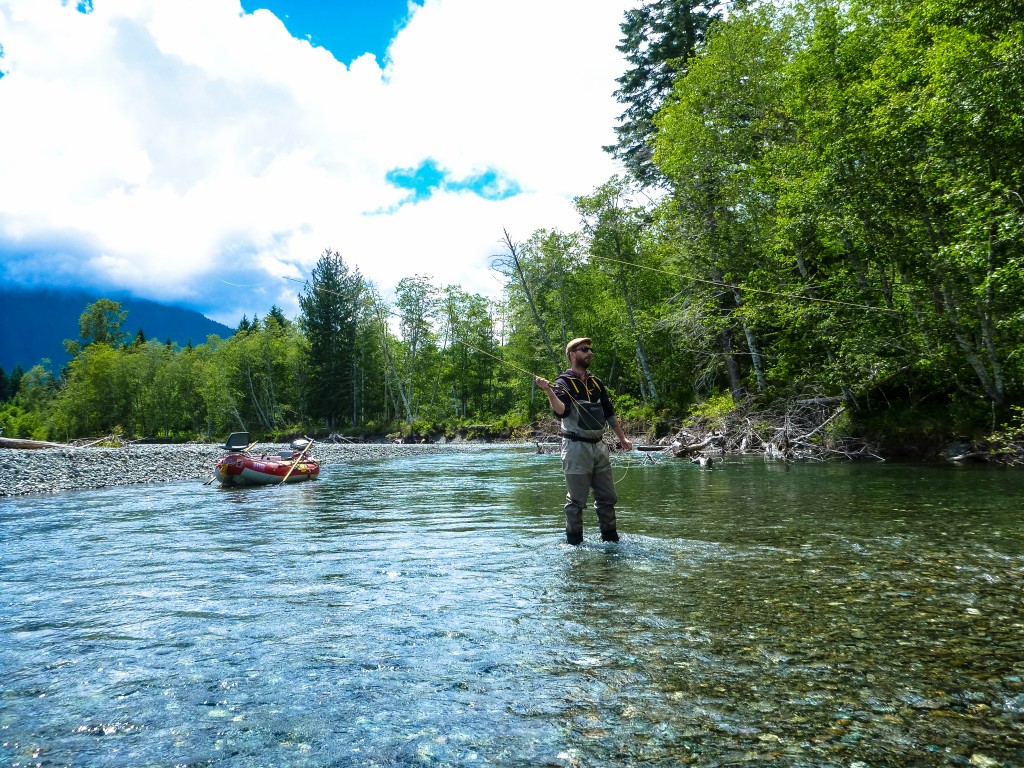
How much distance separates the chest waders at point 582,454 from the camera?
7477 millimetres

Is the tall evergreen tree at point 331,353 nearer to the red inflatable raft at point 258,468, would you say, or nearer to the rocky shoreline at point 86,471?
the rocky shoreline at point 86,471

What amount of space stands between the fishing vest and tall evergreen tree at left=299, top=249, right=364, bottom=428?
6526 cm

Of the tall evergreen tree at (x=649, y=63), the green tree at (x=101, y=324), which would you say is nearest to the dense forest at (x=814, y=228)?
the tall evergreen tree at (x=649, y=63)

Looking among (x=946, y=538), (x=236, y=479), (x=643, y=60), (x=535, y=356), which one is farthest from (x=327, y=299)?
(x=946, y=538)

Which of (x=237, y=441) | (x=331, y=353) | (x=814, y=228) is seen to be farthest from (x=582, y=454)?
(x=331, y=353)

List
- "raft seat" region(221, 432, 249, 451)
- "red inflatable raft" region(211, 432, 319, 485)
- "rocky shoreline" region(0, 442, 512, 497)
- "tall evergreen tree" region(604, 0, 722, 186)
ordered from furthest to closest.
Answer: "tall evergreen tree" region(604, 0, 722, 186)
"raft seat" region(221, 432, 249, 451)
"rocky shoreline" region(0, 442, 512, 497)
"red inflatable raft" region(211, 432, 319, 485)

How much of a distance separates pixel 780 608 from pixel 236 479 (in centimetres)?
1700

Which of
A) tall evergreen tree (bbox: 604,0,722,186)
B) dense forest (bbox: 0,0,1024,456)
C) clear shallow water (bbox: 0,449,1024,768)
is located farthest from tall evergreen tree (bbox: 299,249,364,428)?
clear shallow water (bbox: 0,449,1024,768)

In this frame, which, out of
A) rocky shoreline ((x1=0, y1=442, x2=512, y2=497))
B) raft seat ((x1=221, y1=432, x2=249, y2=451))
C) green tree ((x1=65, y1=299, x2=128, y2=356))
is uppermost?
green tree ((x1=65, y1=299, x2=128, y2=356))

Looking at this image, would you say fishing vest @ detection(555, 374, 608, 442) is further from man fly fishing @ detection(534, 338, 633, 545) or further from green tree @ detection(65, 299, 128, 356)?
green tree @ detection(65, 299, 128, 356)

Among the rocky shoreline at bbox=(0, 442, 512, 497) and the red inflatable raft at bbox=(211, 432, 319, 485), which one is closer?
the red inflatable raft at bbox=(211, 432, 319, 485)

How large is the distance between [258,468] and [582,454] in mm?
13993

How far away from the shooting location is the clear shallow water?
2.98m

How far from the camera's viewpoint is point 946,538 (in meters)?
7.40
